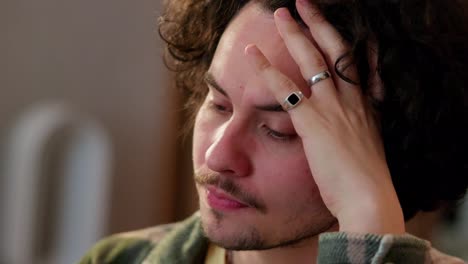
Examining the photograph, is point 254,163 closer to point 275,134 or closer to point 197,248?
point 275,134

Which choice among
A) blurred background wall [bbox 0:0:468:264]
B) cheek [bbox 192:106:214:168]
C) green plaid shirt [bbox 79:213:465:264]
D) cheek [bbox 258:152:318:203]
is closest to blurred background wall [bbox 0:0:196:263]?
blurred background wall [bbox 0:0:468:264]

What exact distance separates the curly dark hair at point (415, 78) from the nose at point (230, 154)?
0.19 meters

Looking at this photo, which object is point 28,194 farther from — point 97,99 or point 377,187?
point 377,187

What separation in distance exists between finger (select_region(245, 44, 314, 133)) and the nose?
0.08 metres

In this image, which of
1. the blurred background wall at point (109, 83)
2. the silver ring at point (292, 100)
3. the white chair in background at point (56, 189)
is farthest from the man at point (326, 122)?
the blurred background wall at point (109, 83)

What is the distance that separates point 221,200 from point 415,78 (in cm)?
34

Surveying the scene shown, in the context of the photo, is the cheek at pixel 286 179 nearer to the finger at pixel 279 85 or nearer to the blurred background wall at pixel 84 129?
the finger at pixel 279 85

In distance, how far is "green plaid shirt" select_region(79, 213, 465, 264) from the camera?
1.05 m

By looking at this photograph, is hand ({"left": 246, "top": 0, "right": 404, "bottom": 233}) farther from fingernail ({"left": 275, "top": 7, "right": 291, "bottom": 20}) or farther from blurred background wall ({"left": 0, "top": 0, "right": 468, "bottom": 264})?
blurred background wall ({"left": 0, "top": 0, "right": 468, "bottom": 264})

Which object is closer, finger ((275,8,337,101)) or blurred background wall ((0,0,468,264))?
finger ((275,8,337,101))

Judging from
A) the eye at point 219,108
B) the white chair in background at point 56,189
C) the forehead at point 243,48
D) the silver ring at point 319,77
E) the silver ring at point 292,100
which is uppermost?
the forehead at point 243,48

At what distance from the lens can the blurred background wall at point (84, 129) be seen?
Result: 89.4 inches

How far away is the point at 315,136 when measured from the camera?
1.11m

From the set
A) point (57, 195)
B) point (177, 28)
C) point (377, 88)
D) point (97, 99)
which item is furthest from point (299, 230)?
point (97, 99)
